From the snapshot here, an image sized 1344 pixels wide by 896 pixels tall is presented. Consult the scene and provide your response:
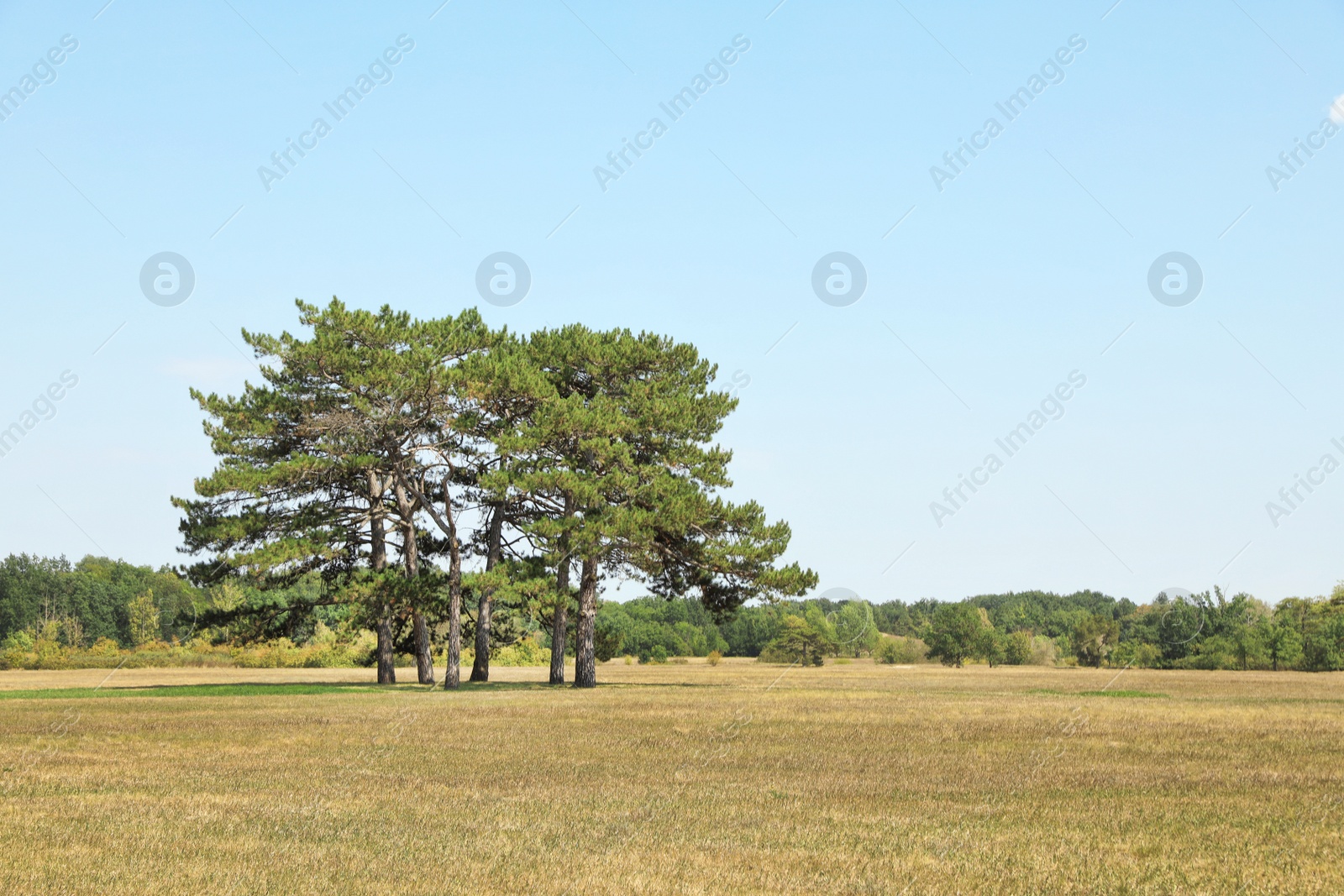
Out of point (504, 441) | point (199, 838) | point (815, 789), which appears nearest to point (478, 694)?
point (504, 441)

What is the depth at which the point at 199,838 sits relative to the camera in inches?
496

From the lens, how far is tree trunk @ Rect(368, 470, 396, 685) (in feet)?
156

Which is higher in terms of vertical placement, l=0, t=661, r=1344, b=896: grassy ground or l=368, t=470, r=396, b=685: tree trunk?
l=368, t=470, r=396, b=685: tree trunk

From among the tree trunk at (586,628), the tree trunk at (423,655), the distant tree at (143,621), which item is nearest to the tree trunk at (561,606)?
the tree trunk at (586,628)

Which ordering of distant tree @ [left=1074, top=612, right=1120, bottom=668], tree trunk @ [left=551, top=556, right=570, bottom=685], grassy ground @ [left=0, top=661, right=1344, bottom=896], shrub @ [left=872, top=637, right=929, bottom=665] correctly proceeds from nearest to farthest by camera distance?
grassy ground @ [left=0, top=661, right=1344, bottom=896], tree trunk @ [left=551, top=556, right=570, bottom=685], distant tree @ [left=1074, top=612, right=1120, bottom=668], shrub @ [left=872, top=637, right=929, bottom=665]

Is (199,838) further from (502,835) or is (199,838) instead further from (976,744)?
(976,744)

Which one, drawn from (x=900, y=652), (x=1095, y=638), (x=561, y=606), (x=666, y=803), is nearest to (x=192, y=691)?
(x=561, y=606)

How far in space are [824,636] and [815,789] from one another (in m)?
102

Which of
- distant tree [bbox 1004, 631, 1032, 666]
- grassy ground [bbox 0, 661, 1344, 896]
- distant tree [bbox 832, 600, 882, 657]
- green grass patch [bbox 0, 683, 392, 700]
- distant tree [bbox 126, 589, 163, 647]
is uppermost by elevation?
distant tree [bbox 126, 589, 163, 647]

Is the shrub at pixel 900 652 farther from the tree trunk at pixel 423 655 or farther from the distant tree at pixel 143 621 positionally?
the tree trunk at pixel 423 655

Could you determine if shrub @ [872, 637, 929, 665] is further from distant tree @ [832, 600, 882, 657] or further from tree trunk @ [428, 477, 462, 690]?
tree trunk @ [428, 477, 462, 690]

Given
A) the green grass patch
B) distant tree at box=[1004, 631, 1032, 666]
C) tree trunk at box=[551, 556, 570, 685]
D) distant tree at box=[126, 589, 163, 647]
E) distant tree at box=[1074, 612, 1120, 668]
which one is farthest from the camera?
distant tree at box=[1004, 631, 1032, 666]

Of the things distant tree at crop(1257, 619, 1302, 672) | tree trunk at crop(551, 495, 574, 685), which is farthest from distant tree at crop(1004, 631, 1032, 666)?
tree trunk at crop(551, 495, 574, 685)

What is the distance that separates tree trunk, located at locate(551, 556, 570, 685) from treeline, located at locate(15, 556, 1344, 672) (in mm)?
412
